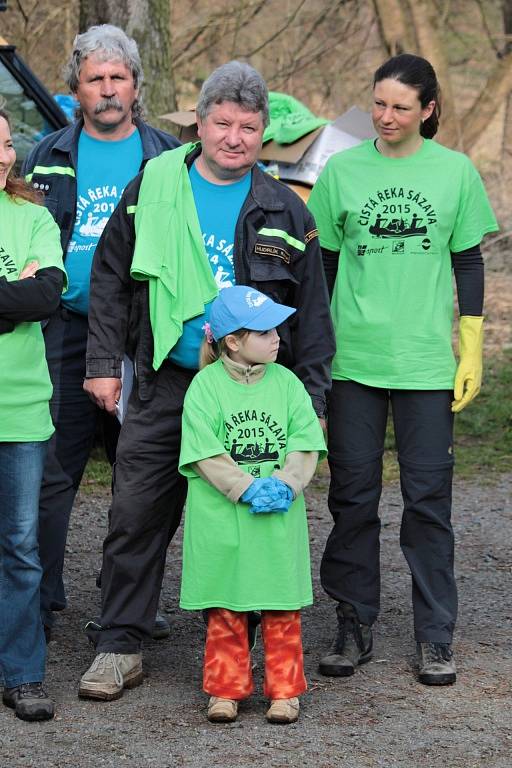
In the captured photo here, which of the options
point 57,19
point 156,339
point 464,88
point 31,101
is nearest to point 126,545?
point 156,339

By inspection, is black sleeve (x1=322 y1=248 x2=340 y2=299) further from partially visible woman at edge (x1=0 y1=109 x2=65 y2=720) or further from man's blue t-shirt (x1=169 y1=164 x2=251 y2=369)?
partially visible woman at edge (x1=0 y1=109 x2=65 y2=720)

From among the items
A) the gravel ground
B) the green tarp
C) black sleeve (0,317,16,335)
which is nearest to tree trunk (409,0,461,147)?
the green tarp

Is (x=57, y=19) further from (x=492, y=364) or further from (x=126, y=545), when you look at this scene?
(x=126, y=545)

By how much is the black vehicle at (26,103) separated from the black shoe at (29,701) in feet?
15.2

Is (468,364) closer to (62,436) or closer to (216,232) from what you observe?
(216,232)

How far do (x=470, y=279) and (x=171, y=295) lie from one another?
3.75 ft

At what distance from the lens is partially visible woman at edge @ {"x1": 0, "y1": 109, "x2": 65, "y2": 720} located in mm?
4164

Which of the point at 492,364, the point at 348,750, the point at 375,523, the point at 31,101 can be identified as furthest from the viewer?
the point at 492,364

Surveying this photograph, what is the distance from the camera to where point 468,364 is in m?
4.68

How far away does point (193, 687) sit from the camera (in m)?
4.62

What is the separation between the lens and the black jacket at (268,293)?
4.46 meters

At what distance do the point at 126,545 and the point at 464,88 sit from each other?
1585cm

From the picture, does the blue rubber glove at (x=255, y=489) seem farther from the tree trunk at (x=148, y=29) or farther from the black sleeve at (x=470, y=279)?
the tree trunk at (x=148, y=29)

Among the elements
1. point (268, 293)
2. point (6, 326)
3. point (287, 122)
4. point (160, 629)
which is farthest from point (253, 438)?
point (287, 122)
